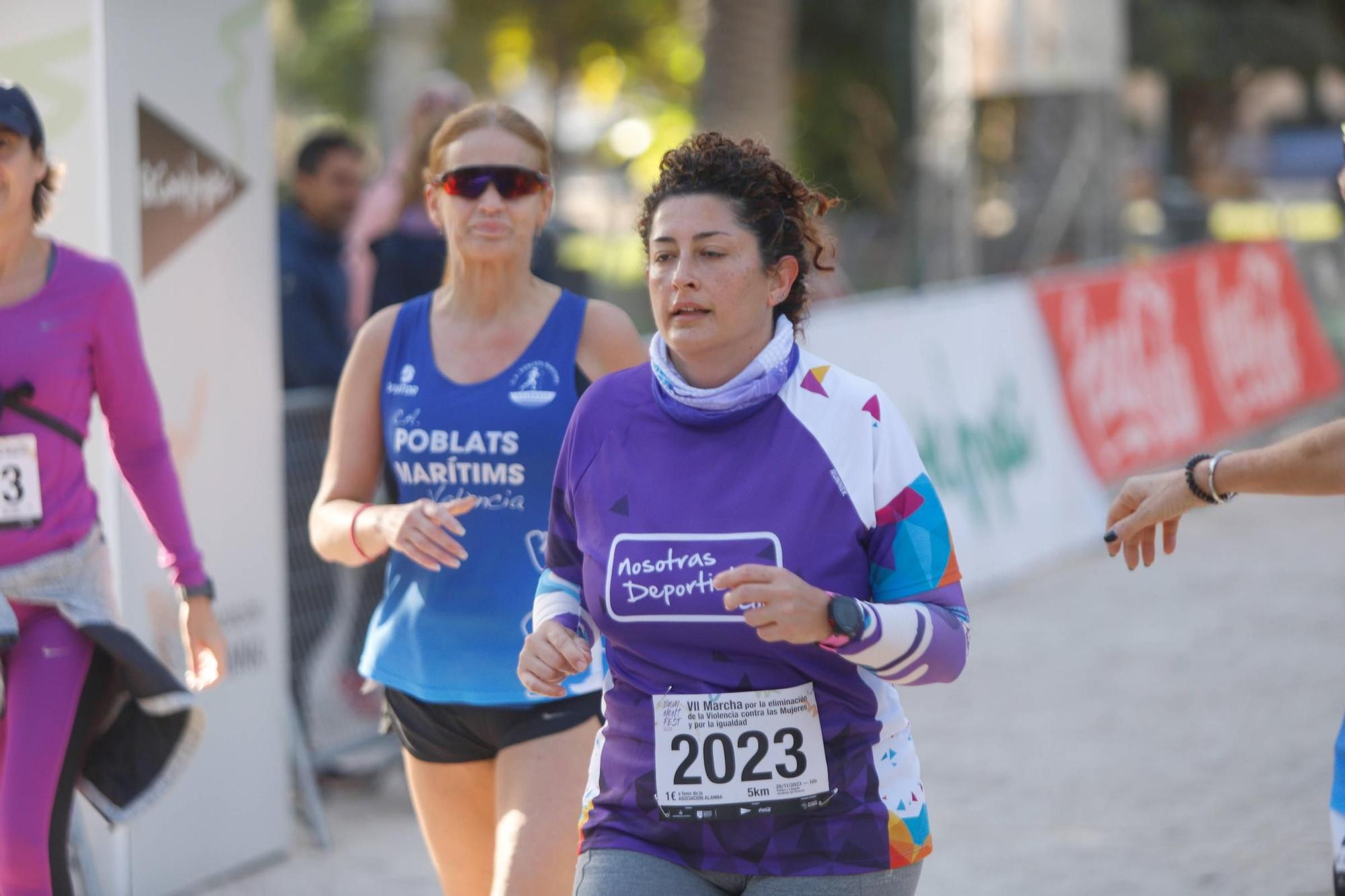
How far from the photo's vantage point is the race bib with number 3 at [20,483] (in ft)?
11.6

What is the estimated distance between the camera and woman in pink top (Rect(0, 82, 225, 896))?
3420 mm

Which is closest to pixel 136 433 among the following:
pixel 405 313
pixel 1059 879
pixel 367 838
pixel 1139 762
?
pixel 405 313

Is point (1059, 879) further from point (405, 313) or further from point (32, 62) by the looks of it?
point (32, 62)

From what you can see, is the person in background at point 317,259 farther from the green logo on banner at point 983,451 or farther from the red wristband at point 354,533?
the green logo on banner at point 983,451

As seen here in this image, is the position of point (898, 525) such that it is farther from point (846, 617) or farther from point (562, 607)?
point (562, 607)

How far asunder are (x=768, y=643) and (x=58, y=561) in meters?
1.68

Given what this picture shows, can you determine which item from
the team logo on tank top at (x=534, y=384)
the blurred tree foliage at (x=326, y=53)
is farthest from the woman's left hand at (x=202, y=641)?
the blurred tree foliage at (x=326, y=53)

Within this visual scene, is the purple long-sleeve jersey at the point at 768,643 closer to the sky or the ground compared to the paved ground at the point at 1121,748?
closer to the sky

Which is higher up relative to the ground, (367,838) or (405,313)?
(405,313)

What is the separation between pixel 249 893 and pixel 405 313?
2.45 meters

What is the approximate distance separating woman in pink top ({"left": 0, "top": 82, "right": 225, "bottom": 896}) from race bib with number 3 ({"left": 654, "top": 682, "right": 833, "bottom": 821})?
1402 millimetres

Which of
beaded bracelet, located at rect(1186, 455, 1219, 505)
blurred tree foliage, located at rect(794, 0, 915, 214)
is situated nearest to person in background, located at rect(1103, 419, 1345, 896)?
beaded bracelet, located at rect(1186, 455, 1219, 505)

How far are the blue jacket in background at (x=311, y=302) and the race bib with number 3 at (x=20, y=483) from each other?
3.08 metres

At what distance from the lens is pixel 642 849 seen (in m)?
2.78
